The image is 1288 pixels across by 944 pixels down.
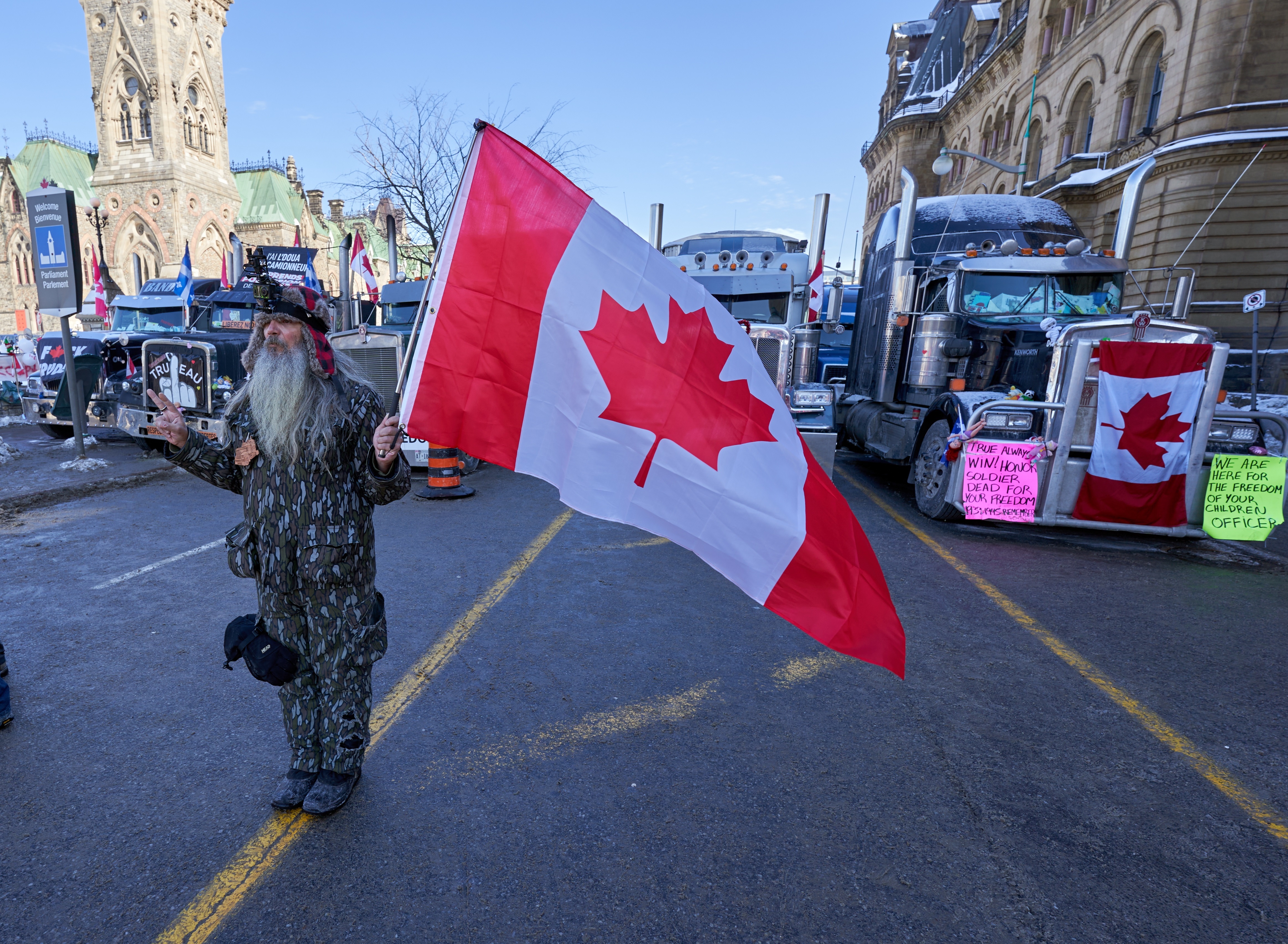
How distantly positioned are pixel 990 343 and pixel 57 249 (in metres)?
12.7

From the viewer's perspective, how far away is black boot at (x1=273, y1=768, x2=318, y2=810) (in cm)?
267

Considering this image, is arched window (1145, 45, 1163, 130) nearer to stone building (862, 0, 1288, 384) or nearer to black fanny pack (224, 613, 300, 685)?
stone building (862, 0, 1288, 384)

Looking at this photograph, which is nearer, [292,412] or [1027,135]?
[292,412]

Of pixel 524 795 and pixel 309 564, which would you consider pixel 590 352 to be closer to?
pixel 309 564

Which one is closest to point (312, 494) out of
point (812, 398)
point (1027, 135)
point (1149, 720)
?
point (1149, 720)

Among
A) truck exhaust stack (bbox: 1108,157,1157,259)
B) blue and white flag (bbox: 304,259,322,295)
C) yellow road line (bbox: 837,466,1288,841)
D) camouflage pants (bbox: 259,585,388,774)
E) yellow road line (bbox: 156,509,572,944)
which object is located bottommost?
yellow road line (bbox: 156,509,572,944)

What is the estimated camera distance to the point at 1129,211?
823 centimetres

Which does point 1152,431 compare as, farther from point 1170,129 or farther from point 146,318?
point 1170,129

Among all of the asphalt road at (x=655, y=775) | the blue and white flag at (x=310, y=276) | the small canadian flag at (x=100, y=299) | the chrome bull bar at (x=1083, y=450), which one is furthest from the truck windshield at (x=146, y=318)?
the chrome bull bar at (x=1083, y=450)

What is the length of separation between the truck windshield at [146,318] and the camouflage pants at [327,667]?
543 inches

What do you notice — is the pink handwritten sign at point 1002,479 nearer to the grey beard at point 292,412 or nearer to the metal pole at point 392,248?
the grey beard at point 292,412

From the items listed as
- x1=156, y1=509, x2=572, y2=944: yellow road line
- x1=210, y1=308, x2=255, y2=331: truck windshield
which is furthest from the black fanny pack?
x1=210, y1=308, x2=255, y2=331: truck windshield

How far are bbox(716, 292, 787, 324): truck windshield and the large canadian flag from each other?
4.16 meters

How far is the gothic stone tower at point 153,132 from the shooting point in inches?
2014
